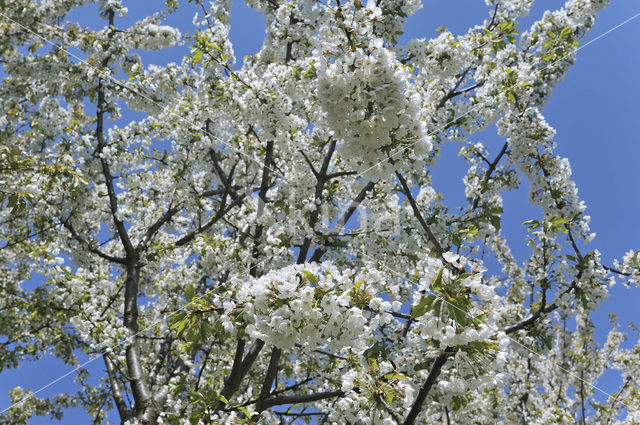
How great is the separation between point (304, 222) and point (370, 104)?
3.15 m

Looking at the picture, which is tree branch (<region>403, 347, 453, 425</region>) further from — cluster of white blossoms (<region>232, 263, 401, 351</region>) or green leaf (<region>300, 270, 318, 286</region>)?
green leaf (<region>300, 270, 318, 286</region>)

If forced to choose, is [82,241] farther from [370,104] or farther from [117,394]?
[370,104]

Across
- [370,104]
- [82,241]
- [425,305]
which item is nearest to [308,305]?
[425,305]

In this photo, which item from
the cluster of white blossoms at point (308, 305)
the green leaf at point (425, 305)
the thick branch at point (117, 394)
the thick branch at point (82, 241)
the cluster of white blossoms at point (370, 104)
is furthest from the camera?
the thick branch at point (82, 241)

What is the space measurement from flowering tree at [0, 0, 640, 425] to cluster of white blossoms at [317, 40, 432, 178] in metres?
0.01

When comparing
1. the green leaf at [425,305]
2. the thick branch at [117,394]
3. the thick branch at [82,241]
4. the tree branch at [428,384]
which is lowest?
the tree branch at [428,384]

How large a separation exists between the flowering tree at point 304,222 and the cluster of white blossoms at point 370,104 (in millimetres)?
13

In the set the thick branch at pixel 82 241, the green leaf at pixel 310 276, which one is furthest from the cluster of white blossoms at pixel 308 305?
the thick branch at pixel 82 241

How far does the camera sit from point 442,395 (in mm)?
4441

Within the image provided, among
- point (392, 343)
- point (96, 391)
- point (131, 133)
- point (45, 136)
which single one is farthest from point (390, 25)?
point (96, 391)

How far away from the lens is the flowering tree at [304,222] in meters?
2.60

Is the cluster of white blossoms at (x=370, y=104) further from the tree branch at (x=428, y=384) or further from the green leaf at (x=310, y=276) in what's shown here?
the tree branch at (x=428, y=384)

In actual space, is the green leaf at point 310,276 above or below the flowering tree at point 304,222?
below

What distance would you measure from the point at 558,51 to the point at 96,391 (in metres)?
8.76
